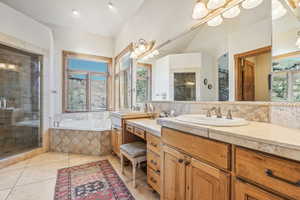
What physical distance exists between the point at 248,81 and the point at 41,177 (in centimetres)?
279

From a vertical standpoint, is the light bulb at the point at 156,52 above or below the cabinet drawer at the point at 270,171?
above

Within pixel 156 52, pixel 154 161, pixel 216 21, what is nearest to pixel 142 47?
pixel 156 52

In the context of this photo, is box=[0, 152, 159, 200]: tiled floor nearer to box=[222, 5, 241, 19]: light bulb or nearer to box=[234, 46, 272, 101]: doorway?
box=[234, 46, 272, 101]: doorway

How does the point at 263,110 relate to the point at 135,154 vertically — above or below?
above

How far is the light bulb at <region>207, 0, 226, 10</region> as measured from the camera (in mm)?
1403

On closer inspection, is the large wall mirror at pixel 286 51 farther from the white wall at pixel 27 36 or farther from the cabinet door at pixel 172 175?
the white wall at pixel 27 36

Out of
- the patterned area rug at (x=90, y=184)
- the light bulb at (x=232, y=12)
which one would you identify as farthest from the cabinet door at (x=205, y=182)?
the light bulb at (x=232, y=12)

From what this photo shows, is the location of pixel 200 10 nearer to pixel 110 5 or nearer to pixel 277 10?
pixel 277 10

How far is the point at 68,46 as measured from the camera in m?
3.85

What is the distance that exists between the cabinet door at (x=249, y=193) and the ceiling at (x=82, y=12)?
3.22 metres

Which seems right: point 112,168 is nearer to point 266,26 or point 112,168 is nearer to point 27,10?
point 266,26

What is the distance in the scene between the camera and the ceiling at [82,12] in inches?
114

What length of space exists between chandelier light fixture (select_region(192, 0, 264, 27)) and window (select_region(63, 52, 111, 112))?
3333 millimetres

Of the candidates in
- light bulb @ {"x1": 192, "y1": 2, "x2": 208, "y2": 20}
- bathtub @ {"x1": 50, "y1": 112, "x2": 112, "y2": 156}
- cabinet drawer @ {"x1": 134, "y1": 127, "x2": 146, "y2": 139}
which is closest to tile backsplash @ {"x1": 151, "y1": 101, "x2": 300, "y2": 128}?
cabinet drawer @ {"x1": 134, "y1": 127, "x2": 146, "y2": 139}
